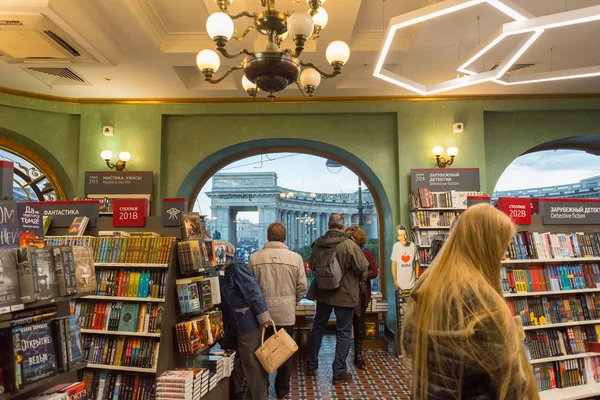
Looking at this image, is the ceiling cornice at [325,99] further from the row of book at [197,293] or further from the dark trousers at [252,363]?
the dark trousers at [252,363]

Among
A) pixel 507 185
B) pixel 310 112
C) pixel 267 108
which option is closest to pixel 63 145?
pixel 267 108

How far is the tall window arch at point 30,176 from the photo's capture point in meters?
7.82

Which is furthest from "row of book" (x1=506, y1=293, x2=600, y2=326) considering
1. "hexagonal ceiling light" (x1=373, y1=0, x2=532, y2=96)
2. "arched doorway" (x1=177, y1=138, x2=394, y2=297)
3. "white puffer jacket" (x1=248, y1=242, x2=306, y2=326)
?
"arched doorway" (x1=177, y1=138, x2=394, y2=297)

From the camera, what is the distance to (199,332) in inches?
146

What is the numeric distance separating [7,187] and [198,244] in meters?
1.98

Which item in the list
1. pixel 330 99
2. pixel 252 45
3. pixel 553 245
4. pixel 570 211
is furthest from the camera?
pixel 330 99

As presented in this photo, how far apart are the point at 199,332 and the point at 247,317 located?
428 mm

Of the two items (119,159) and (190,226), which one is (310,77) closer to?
(190,226)

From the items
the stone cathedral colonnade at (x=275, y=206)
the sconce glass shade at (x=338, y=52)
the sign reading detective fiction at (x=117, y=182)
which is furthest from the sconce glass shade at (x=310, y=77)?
the stone cathedral colonnade at (x=275, y=206)

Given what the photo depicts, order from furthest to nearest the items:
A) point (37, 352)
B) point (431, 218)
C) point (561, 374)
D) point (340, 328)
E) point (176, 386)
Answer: point (431, 218) < point (340, 328) < point (561, 374) < point (176, 386) < point (37, 352)

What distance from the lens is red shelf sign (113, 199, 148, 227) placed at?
4.30 m

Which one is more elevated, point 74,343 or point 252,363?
point 74,343

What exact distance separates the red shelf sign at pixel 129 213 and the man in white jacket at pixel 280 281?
1202 millimetres

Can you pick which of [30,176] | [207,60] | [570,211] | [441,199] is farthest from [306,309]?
[30,176]
